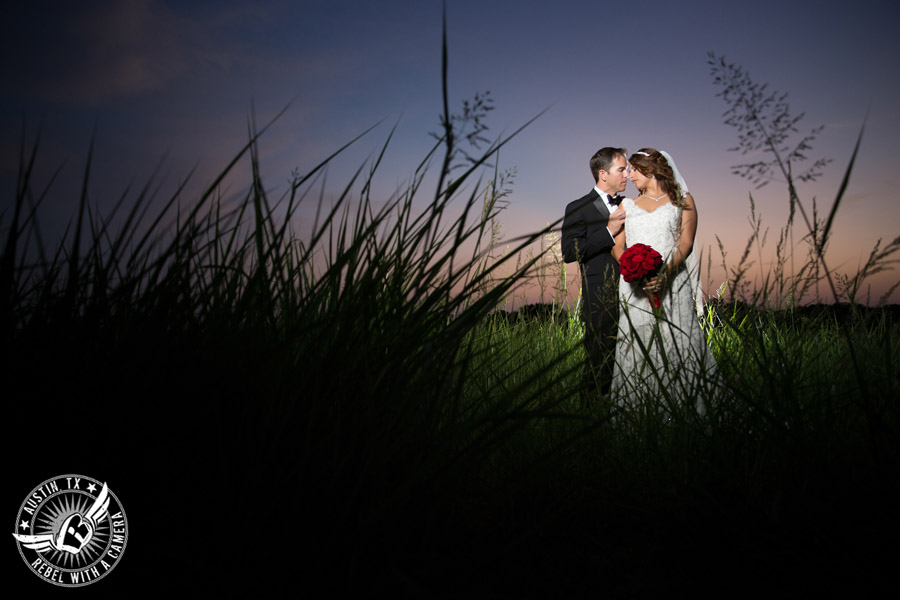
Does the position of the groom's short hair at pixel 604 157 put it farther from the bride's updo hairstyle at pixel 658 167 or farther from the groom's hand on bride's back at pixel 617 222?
the bride's updo hairstyle at pixel 658 167

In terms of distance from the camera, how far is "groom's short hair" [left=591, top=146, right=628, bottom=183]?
5.79 m

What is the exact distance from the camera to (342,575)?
92cm

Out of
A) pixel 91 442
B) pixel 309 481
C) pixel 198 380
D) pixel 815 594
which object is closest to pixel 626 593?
pixel 815 594

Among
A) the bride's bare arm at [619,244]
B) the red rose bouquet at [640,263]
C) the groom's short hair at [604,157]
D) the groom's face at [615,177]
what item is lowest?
the red rose bouquet at [640,263]

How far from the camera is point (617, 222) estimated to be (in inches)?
205

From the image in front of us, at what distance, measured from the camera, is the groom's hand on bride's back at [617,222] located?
202 inches

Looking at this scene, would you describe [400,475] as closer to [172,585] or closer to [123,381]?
[172,585]

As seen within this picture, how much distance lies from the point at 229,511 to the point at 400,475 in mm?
366

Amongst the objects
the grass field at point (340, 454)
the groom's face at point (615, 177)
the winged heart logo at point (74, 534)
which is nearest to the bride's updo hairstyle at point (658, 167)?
the groom's face at point (615, 177)

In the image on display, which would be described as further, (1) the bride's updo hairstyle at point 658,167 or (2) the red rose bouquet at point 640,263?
(1) the bride's updo hairstyle at point 658,167

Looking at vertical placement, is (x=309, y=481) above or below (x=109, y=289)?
below

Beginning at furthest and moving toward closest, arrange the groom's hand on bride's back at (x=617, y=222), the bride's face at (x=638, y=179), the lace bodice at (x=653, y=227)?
the groom's hand on bride's back at (x=617, y=222), the bride's face at (x=638, y=179), the lace bodice at (x=653, y=227)

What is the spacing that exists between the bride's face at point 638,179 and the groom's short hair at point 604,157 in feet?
3.39

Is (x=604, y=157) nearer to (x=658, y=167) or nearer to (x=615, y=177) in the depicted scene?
(x=615, y=177)
